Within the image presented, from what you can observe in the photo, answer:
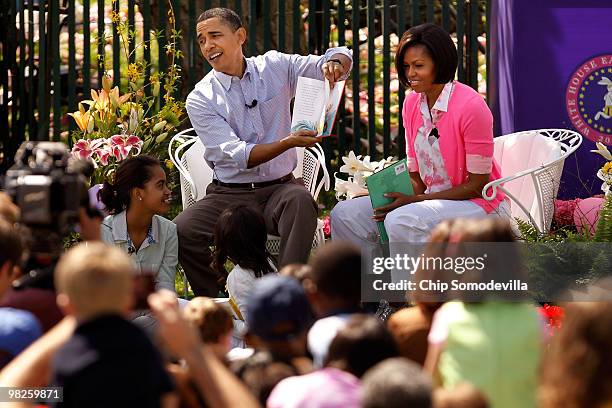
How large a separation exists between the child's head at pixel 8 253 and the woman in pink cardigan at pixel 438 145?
7.15 feet

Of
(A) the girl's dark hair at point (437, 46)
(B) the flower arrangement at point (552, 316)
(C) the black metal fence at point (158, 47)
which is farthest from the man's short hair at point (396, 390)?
(C) the black metal fence at point (158, 47)

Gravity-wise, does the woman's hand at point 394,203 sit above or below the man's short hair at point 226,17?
below

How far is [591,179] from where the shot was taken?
692cm

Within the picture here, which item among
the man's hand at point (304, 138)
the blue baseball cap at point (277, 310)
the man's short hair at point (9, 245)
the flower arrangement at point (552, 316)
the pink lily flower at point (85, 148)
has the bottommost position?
the flower arrangement at point (552, 316)

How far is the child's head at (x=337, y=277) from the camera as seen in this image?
401 cm

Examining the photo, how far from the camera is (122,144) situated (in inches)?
257

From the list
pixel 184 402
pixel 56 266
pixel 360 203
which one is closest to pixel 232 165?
pixel 360 203

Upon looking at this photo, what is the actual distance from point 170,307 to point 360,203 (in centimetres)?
302

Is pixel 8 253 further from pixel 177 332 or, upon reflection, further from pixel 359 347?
pixel 359 347

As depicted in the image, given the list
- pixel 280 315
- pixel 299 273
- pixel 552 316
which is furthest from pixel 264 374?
pixel 552 316

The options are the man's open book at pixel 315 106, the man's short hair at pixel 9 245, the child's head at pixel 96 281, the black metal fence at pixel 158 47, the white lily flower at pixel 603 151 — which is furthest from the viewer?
the black metal fence at pixel 158 47

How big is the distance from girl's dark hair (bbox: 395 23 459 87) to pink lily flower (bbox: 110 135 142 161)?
1493 millimetres

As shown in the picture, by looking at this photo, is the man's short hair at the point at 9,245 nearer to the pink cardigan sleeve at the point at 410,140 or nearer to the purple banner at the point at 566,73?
the pink cardigan sleeve at the point at 410,140

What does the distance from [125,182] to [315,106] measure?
0.97m
